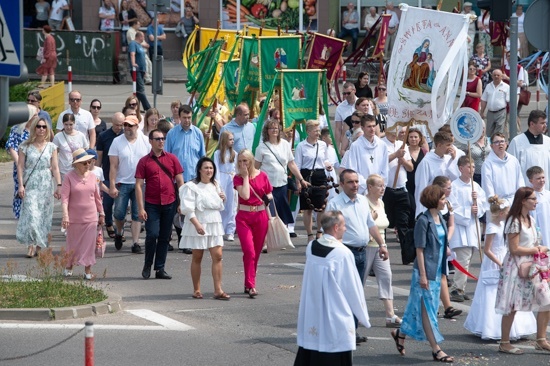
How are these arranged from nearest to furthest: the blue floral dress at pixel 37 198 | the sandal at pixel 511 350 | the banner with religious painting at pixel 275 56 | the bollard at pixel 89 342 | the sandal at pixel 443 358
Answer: the bollard at pixel 89 342, the sandal at pixel 443 358, the sandal at pixel 511 350, the blue floral dress at pixel 37 198, the banner with religious painting at pixel 275 56

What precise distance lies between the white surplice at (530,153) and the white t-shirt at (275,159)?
3.11m

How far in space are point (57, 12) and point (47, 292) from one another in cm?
2736

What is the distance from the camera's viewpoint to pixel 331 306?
31.5ft

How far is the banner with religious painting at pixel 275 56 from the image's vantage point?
19594 millimetres

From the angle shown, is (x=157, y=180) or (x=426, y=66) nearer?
(x=157, y=180)

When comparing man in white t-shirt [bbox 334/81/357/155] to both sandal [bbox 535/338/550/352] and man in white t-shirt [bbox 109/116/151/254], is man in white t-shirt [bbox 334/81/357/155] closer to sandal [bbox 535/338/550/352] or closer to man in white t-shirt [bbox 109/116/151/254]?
man in white t-shirt [bbox 109/116/151/254]

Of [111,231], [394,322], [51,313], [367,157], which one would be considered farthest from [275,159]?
[51,313]

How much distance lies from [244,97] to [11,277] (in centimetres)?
734

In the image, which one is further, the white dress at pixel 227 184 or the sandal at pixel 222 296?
the white dress at pixel 227 184

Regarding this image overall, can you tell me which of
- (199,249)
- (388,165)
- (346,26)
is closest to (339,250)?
(199,249)

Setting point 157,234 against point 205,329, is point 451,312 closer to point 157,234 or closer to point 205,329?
point 205,329

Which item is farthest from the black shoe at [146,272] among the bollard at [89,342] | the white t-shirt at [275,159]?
the bollard at [89,342]

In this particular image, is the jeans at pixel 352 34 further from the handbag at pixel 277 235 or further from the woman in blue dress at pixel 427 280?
the woman in blue dress at pixel 427 280

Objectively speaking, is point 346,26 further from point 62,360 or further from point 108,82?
point 62,360
